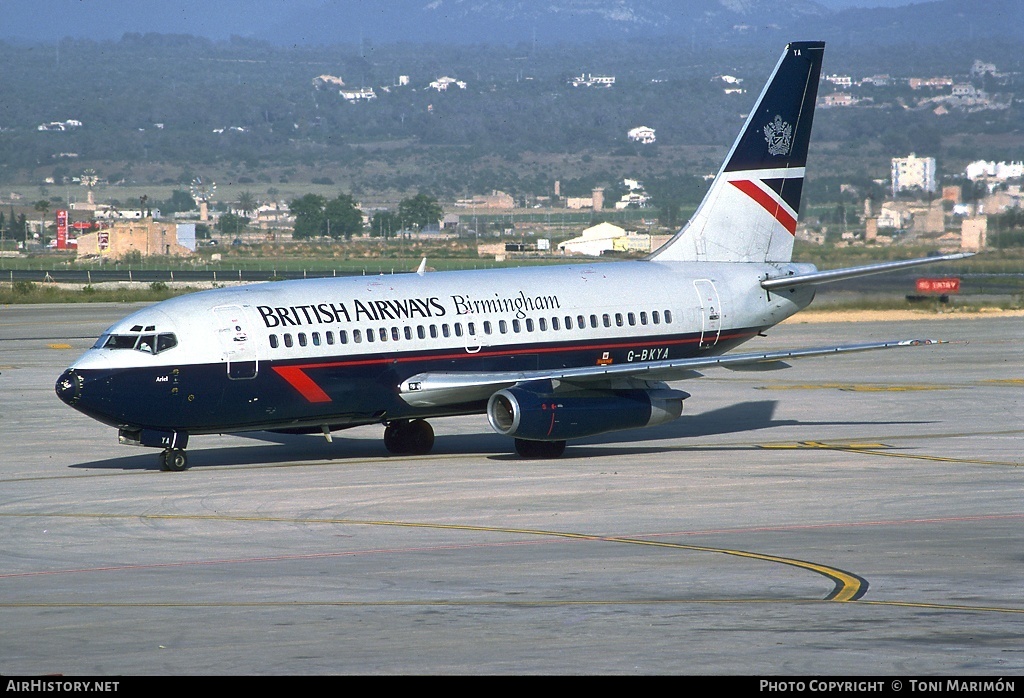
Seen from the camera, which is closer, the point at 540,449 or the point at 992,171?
the point at 540,449

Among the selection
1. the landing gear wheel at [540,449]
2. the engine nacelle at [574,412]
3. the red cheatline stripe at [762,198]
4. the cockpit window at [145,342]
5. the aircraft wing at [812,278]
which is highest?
the red cheatline stripe at [762,198]

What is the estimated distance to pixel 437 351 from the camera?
33562 millimetres

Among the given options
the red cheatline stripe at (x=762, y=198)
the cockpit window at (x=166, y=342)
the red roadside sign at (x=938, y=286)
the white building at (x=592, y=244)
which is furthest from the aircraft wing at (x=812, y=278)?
the white building at (x=592, y=244)

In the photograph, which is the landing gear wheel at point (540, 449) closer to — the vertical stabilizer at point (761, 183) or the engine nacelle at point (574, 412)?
the engine nacelle at point (574, 412)

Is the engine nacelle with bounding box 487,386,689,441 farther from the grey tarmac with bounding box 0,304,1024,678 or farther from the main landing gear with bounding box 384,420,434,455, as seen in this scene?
the main landing gear with bounding box 384,420,434,455

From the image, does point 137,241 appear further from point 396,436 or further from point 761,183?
point 396,436

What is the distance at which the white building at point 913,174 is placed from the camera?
160625 millimetres

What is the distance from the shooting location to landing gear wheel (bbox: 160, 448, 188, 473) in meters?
31.7

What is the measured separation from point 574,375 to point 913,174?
15652 cm

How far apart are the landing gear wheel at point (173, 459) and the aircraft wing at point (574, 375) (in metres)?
5.10

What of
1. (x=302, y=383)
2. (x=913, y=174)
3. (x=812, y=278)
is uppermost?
(x=913, y=174)

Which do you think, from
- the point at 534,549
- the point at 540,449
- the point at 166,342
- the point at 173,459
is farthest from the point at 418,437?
the point at 534,549

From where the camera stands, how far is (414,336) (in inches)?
1310

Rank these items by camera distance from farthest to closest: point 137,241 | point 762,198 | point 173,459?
point 137,241, point 762,198, point 173,459
